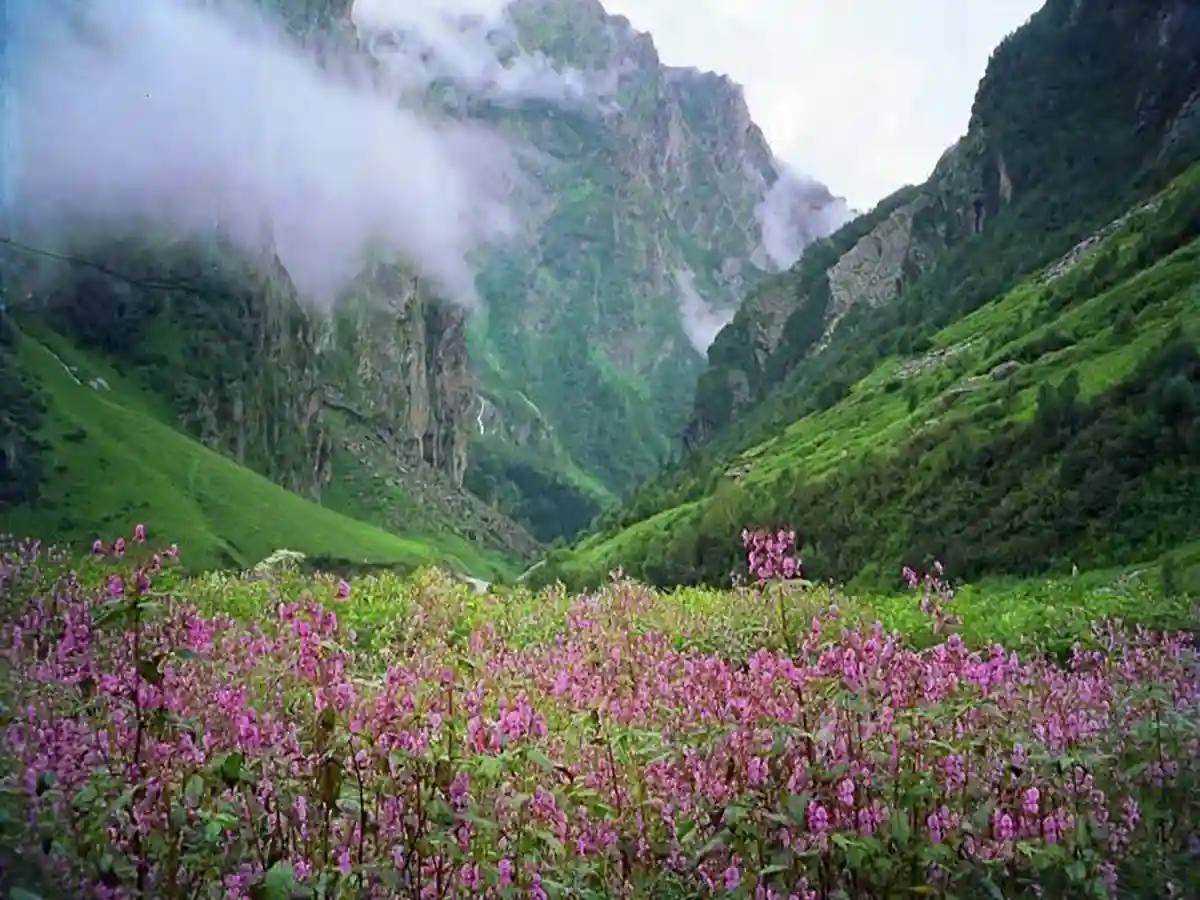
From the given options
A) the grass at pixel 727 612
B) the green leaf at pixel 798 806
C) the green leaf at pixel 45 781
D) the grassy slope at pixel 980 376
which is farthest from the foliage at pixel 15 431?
the grassy slope at pixel 980 376

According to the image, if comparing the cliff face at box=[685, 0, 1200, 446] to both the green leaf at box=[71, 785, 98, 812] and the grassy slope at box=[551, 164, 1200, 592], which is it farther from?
the green leaf at box=[71, 785, 98, 812]

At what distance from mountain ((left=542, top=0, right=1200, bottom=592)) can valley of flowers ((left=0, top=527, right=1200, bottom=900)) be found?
1241cm

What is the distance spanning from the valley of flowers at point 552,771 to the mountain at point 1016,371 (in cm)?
1241

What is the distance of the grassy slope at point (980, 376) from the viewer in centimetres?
4950

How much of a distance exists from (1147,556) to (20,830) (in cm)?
1625

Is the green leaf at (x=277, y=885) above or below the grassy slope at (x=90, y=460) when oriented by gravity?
below

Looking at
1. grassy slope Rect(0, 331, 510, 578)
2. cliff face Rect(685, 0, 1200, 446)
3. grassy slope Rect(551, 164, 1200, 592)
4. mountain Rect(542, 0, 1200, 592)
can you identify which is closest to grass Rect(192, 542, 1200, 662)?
grassy slope Rect(0, 331, 510, 578)

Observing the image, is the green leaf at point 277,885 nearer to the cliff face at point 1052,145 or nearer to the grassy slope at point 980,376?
the grassy slope at point 980,376

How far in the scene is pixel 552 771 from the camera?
4.65m

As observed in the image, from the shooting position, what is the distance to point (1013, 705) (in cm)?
523

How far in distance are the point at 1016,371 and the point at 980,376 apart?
9705 millimetres

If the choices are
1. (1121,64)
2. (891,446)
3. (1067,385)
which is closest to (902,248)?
(1121,64)

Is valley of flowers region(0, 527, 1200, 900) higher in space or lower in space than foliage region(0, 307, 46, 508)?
lower

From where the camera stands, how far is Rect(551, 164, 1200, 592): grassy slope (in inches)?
1949
